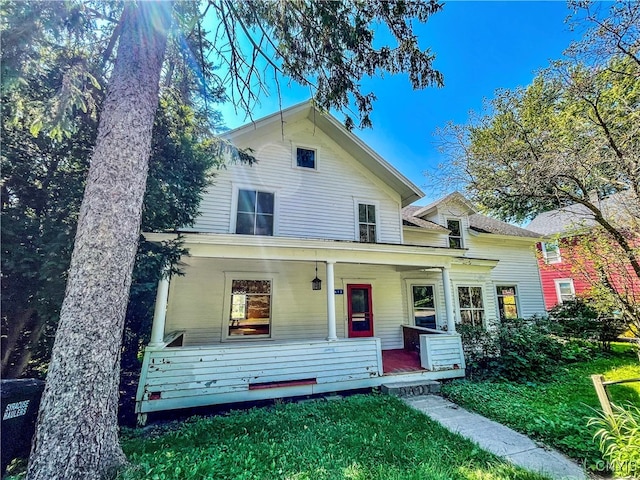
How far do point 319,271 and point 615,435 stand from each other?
656 cm

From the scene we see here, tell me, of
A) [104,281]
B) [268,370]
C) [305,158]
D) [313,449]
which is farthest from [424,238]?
[104,281]

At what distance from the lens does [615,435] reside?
11.1ft

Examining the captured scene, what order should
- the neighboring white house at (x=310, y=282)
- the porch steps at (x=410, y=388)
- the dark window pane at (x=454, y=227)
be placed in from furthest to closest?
the dark window pane at (x=454, y=227), the porch steps at (x=410, y=388), the neighboring white house at (x=310, y=282)

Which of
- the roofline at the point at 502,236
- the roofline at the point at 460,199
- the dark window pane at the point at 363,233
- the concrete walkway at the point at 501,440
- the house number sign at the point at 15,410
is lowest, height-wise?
the concrete walkway at the point at 501,440

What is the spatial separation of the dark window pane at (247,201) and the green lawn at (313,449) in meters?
5.29

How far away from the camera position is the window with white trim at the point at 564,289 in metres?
16.3

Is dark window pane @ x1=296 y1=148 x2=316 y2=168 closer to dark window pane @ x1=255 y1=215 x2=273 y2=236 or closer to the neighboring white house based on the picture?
the neighboring white house

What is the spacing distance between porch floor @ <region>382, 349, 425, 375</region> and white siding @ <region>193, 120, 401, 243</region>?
3.61m

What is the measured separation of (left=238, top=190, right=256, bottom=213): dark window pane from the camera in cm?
838

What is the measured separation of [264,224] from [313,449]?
5943mm

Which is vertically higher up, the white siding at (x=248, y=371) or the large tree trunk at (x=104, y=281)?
the large tree trunk at (x=104, y=281)

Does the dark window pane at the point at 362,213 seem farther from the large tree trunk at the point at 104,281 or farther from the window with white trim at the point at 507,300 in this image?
the window with white trim at the point at 507,300

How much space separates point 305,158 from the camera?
935 centimetres

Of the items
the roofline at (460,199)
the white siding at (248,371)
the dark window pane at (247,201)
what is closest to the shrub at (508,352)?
the white siding at (248,371)
